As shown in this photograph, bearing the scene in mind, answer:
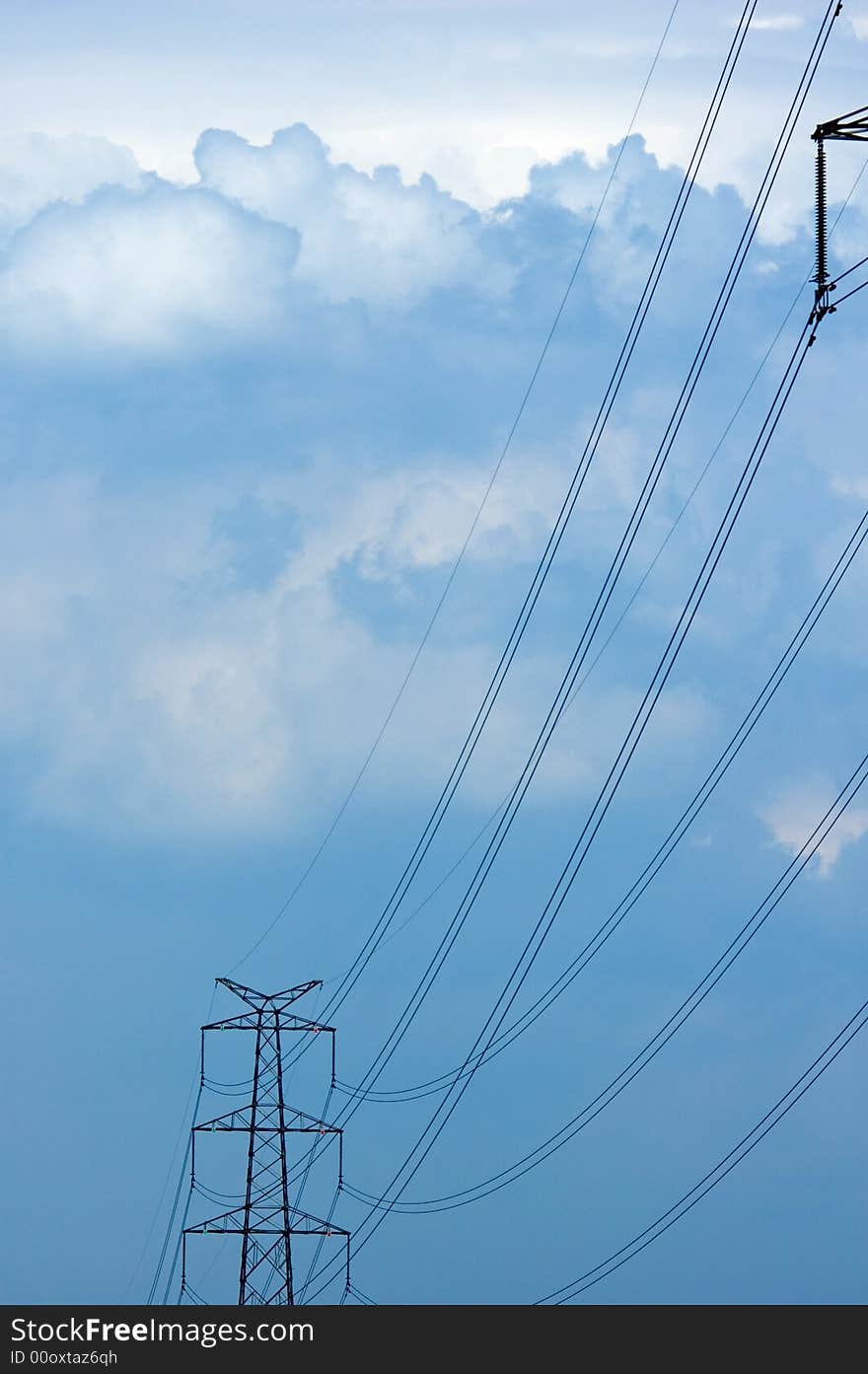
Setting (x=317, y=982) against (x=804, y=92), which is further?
(x=317, y=982)

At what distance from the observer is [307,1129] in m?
63.7
